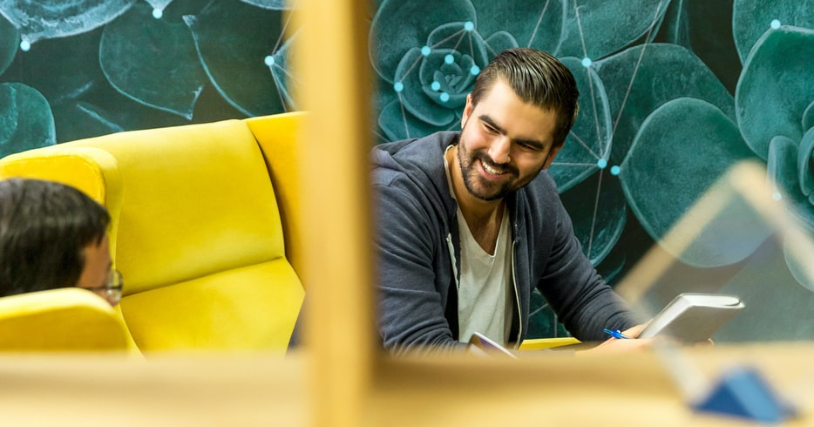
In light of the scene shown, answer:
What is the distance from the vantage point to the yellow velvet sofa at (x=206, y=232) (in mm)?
1356

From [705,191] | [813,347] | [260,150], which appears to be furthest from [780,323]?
[813,347]

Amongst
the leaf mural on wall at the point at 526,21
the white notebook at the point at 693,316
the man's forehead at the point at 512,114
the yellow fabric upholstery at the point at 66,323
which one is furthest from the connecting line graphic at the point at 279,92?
the yellow fabric upholstery at the point at 66,323

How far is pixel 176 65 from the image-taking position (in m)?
1.86

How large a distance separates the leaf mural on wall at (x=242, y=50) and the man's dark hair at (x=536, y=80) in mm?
808

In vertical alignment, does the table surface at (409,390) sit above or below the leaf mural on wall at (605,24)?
above

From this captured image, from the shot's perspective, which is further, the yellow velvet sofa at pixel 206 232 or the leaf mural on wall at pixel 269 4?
the leaf mural on wall at pixel 269 4

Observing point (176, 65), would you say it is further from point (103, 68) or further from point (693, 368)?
point (693, 368)

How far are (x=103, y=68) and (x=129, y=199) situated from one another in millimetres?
589

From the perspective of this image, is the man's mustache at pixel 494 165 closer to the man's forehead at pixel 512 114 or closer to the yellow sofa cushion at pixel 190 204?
the man's forehead at pixel 512 114

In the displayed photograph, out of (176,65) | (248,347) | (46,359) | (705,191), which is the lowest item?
(248,347)

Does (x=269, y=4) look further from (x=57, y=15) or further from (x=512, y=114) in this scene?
(x=512, y=114)

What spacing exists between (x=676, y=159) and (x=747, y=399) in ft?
6.58

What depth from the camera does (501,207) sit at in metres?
1.28

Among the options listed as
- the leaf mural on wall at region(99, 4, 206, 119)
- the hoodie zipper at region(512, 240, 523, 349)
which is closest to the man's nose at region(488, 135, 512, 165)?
the hoodie zipper at region(512, 240, 523, 349)
